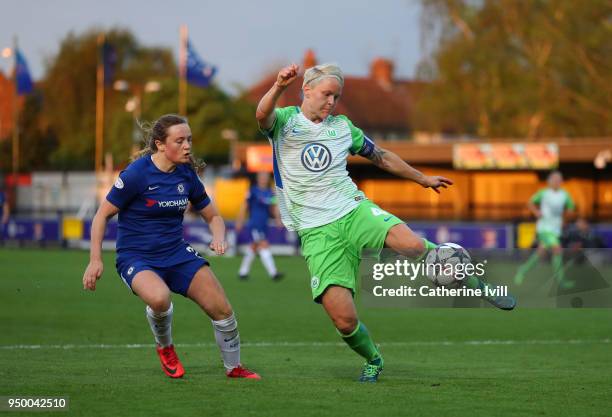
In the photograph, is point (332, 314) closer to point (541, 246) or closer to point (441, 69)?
point (541, 246)

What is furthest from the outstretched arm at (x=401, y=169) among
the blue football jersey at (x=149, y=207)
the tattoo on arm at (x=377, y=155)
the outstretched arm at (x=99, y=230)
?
the outstretched arm at (x=99, y=230)

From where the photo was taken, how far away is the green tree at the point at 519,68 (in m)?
55.4

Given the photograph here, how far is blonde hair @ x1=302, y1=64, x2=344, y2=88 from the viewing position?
8.37 metres

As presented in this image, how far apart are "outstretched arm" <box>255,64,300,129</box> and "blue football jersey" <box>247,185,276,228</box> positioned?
52.9 ft

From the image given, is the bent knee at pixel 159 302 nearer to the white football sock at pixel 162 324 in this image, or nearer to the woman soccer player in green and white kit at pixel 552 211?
the white football sock at pixel 162 324

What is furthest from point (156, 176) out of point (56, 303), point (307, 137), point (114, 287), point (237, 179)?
point (237, 179)

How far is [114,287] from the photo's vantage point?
21297 mm

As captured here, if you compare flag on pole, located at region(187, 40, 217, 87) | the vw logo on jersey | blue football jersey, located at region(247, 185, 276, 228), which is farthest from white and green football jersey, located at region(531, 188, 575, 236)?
flag on pole, located at region(187, 40, 217, 87)

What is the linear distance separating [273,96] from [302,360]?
11.1 ft

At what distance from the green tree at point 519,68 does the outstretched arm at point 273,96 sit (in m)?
48.1

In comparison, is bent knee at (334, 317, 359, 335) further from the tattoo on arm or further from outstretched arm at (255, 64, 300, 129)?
outstretched arm at (255, 64, 300, 129)

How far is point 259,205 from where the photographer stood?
968 inches

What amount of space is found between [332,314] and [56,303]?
34.1ft

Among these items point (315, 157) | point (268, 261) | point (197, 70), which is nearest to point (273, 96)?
point (315, 157)
